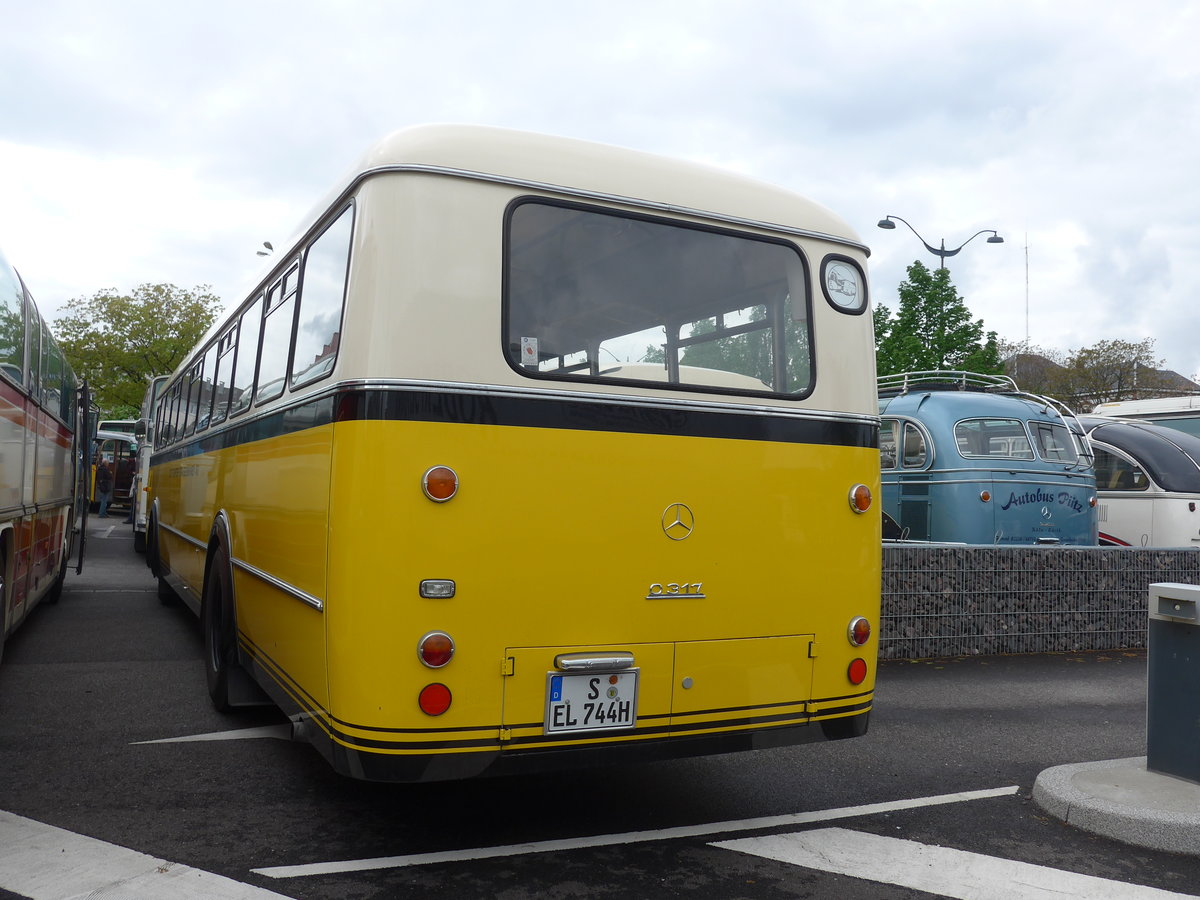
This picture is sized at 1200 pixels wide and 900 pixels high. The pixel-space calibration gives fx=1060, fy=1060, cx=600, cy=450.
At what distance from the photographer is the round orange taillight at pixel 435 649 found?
12.8 feet

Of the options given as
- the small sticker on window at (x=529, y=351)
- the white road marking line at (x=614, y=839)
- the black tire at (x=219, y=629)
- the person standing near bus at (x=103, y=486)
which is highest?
the small sticker on window at (x=529, y=351)

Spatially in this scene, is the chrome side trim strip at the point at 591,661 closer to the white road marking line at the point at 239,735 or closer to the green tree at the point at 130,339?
the white road marking line at the point at 239,735

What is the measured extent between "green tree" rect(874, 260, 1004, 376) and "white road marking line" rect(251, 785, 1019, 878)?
22.2m

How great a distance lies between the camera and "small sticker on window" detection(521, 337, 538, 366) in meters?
4.18

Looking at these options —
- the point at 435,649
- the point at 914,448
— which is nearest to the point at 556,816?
the point at 435,649

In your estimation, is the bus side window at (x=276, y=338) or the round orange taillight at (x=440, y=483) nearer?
the round orange taillight at (x=440, y=483)

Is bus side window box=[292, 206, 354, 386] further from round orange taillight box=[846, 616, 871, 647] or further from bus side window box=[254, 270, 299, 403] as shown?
round orange taillight box=[846, 616, 871, 647]

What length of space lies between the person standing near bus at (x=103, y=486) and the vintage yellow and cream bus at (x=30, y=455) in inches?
805

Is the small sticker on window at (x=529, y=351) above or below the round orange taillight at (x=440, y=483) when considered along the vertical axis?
above

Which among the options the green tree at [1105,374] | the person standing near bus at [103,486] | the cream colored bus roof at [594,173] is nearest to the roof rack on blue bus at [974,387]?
the cream colored bus roof at [594,173]

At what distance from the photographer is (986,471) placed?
1230 centimetres

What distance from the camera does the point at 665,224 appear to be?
4.60 metres

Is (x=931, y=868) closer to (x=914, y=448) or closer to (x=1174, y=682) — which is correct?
(x=1174, y=682)

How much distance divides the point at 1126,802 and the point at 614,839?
93.7 inches
